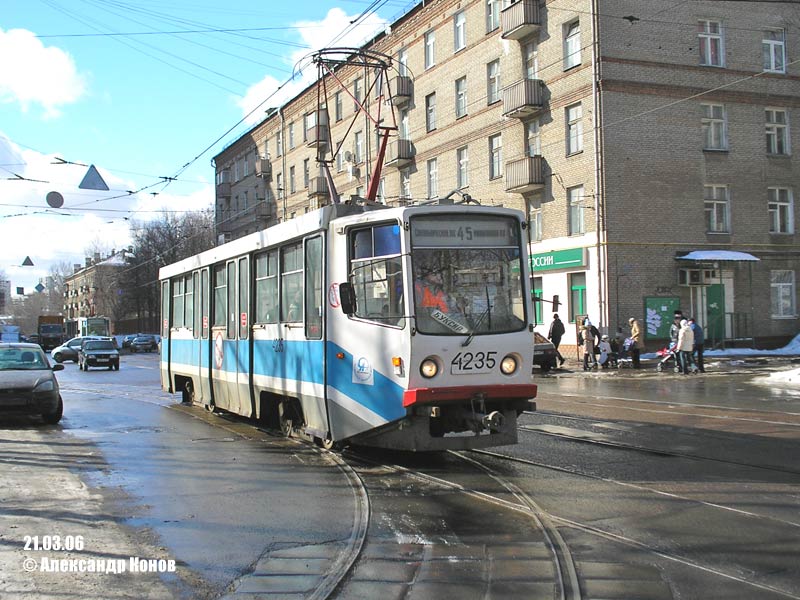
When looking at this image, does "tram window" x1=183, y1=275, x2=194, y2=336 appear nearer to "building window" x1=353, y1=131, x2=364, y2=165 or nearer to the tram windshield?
the tram windshield

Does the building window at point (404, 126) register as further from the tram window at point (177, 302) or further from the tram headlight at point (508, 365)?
the tram headlight at point (508, 365)

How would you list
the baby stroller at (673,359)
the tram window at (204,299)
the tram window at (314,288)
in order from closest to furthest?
the tram window at (314,288) < the tram window at (204,299) < the baby stroller at (673,359)

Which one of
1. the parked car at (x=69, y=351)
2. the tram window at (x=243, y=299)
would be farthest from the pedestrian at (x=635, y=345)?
the parked car at (x=69, y=351)

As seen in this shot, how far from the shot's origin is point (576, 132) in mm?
29453

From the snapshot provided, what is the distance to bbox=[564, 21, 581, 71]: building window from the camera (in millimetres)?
29125

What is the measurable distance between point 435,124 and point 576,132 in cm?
1063

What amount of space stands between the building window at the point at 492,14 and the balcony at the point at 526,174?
655cm

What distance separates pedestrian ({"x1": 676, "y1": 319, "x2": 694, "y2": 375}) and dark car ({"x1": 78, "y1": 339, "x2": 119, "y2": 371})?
24.7 meters

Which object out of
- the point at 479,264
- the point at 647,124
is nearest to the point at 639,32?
the point at 647,124

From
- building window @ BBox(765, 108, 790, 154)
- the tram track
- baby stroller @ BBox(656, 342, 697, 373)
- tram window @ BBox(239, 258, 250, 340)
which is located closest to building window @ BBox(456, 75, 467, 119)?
building window @ BBox(765, 108, 790, 154)

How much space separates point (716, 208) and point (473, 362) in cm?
2518

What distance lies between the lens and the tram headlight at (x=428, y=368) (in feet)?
25.7

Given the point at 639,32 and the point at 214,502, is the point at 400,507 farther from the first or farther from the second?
the point at 639,32

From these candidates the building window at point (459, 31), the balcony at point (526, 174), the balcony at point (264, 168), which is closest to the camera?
the balcony at point (526, 174)
